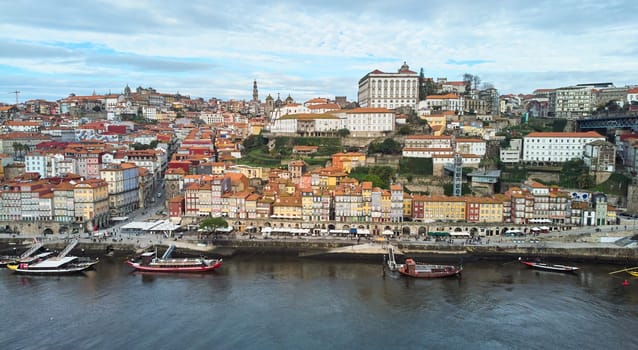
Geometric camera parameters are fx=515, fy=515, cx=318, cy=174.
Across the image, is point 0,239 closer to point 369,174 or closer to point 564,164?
point 369,174

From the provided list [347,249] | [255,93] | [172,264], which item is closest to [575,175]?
[347,249]

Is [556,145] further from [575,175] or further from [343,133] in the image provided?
[343,133]

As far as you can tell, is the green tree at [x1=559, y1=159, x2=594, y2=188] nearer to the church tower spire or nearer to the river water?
the river water

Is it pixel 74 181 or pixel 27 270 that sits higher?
pixel 74 181

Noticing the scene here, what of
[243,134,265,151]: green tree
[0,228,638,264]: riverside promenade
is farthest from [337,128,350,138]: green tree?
[0,228,638,264]: riverside promenade

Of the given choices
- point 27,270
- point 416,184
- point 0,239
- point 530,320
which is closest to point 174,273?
point 27,270

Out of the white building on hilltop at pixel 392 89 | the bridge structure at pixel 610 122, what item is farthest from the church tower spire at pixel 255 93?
the bridge structure at pixel 610 122
